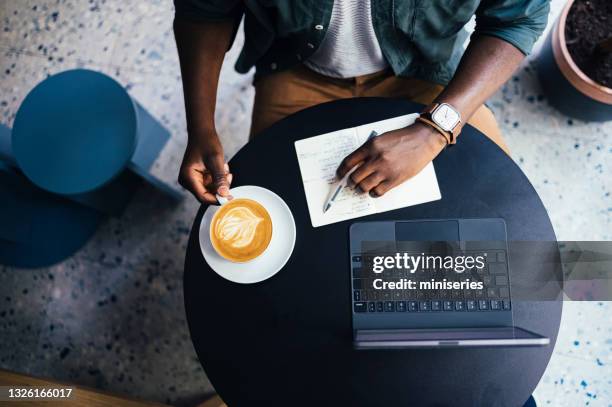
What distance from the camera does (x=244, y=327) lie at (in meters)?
0.98

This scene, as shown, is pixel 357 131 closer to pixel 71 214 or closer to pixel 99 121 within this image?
pixel 99 121

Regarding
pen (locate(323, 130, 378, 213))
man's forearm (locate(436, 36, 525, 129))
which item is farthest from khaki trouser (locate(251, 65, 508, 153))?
pen (locate(323, 130, 378, 213))

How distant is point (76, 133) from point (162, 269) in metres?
0.59

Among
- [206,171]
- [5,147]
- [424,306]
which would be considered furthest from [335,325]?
[5,147]

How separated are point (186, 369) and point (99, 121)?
92 centimetres

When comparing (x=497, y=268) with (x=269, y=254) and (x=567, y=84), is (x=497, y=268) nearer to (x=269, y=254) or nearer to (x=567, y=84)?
(x=269, y=254)

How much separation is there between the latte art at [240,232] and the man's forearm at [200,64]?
0.23 meters

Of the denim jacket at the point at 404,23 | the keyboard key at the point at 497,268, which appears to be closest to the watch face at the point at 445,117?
the denim jacket at the point at 404,23

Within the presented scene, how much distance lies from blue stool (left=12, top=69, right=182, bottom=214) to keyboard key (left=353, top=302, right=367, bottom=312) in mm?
851

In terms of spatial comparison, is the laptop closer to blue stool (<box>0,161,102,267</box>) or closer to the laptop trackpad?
the laptop trackpad

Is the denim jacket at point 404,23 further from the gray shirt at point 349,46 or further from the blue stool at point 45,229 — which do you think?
the blue stool at point 45,229

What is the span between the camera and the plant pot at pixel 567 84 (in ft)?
4.90

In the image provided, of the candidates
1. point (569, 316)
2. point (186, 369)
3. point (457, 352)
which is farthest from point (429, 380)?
point (186, 369)

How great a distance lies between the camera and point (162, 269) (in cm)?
173
